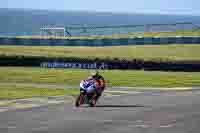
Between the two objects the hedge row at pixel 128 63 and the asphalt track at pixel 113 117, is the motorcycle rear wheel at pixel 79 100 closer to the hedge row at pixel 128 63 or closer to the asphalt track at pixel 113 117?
the asphalt track at pixel 113 117

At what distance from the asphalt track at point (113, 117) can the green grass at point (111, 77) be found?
13743 millimetres

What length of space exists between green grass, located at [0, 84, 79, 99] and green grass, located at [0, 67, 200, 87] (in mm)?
6122

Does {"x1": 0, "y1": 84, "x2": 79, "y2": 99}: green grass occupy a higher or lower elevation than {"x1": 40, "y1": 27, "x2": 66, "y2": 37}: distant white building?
lower

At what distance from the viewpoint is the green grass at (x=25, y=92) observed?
37.1 meters

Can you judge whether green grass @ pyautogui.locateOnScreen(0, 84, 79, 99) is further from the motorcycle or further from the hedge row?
the hedge row

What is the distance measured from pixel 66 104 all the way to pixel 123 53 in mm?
42313

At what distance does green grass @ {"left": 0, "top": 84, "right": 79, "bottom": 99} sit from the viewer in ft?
122

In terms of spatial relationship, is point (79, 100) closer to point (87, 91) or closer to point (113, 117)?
point (87, 91)

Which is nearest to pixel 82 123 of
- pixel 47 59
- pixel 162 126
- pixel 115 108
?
pixel 162 126

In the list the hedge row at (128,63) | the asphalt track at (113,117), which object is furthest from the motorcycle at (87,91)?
the hedge row at (128,63)

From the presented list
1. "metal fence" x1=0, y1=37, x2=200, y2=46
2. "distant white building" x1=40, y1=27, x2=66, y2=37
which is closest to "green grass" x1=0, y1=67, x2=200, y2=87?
"metal fence" x1=0, y1=37, x2=200, y2=46

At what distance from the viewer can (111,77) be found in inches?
2061

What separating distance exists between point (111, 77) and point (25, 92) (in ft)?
45.6

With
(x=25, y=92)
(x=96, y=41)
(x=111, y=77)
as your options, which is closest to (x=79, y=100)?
(x=25, y=92)
